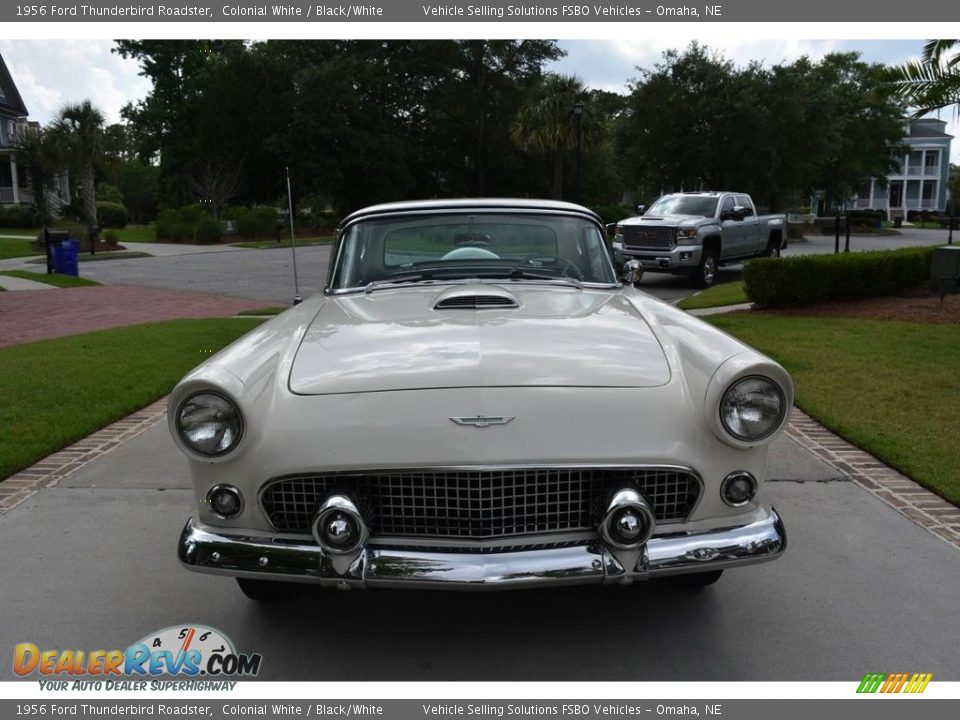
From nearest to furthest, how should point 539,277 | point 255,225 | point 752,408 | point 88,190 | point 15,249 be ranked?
point 752,408, point 539,277, point 15,249, point 88,190, point 255,225

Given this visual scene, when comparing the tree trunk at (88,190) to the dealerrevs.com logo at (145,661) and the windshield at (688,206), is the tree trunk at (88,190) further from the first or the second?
the dealerrevs.com logo at (145,661)

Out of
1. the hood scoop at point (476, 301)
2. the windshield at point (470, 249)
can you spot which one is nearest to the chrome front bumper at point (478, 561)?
the hood scoop at point (476, 301)

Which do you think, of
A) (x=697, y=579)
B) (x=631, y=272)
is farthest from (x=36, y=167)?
(x=697, y=579)

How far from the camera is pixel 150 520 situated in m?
4.43

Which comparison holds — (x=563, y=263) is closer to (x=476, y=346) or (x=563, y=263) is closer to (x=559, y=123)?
(x=476, y=346)

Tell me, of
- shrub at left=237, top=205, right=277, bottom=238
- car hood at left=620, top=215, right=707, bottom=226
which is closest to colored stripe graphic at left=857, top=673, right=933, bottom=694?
car hood at left=620, top=215, right=707, bottom=226

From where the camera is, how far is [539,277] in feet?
14.4

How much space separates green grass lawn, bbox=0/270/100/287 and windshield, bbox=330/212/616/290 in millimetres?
15025

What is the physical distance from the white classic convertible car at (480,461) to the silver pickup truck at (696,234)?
43.4 ft

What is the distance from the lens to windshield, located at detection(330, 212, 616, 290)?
14.7 ft

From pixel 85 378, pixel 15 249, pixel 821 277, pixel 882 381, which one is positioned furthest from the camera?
pixel 15 249

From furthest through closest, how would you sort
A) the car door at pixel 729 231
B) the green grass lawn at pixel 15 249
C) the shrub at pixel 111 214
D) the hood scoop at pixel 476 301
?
the shrub at pixel 111 214 < the green grass lawn at pixel 15 249 < the car door at pixel 729 231 < the hood scoop at pixel 476 301

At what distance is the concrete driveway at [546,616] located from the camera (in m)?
3.00

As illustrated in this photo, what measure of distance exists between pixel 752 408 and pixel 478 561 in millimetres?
1076
